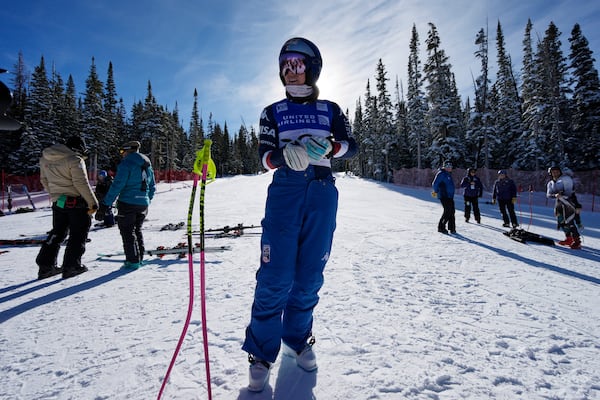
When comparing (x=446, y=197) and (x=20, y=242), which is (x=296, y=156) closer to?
(x=20, y=242)

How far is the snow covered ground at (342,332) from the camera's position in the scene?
2.11m

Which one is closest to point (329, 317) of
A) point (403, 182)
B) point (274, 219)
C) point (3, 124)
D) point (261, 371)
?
point (261, 371)

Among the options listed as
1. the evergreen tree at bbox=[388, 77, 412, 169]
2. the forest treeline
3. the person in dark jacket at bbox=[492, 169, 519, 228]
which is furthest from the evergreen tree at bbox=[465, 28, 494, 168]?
the person in dark jacket at bbox=[492, 169, 519, 228]

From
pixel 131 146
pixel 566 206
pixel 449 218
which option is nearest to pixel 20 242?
pixel 131 146

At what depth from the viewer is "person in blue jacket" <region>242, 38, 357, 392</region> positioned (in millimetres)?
2082

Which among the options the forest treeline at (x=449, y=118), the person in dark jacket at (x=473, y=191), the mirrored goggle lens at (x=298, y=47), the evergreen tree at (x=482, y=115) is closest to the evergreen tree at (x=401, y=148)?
the forest treeline at (x=449, y=118)

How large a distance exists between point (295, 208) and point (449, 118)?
125 ft

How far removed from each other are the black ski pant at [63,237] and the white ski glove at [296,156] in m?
4.44

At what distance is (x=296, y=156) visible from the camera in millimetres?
1966

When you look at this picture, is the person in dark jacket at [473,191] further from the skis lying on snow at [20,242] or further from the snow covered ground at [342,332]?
the skis lying on snow at [20,242]

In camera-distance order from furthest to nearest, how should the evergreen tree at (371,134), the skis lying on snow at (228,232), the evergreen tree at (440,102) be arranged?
the evergreen tree at (371,134), the evergreen tree at (440,102), the skis lying on snow at (228,232)

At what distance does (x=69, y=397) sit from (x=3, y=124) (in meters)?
1.97

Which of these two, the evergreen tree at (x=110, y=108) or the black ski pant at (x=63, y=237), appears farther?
the evergreen tree at (x=110, y=108)

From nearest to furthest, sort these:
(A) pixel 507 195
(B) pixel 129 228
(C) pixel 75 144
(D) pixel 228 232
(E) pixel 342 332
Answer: (E) pixel 342 332, (C) pixel 75 144, (B) pixel 129 228, (D) pixel 228 232, (A) pixel 507 195
